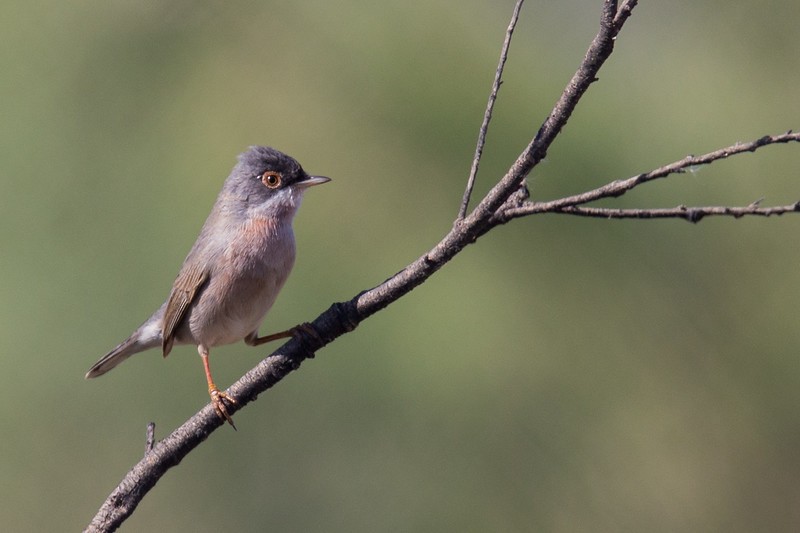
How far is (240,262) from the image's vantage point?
145 inches

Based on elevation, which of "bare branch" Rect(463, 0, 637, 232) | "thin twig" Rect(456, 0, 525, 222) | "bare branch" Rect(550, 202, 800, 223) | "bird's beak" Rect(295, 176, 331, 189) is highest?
"bird's beak" Rect(295, 176, 331, 189)

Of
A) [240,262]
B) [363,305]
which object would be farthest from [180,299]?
[363,305]

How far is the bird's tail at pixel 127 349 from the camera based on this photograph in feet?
14.3

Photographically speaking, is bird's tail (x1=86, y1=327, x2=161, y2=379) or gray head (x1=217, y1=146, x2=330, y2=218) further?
bird's tail (x1=86, y1=327, x2=161, y2=379)

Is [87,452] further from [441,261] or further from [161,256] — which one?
[441,261]

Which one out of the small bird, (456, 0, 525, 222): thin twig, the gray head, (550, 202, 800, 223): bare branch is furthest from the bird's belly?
(550, 202, 800, 223): bare branch

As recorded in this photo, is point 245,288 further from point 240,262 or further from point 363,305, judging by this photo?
point 363,305

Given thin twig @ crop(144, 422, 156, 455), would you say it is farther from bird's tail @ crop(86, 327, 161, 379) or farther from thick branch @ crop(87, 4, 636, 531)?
bird's tail @ crop(86, 327, 161, 379)

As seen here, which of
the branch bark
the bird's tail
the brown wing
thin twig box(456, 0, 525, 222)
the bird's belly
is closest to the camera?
the branch bark

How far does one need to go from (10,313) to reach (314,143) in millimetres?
2651

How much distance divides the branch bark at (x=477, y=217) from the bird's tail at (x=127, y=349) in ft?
6.16

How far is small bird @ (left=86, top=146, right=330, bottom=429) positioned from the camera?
3662mm

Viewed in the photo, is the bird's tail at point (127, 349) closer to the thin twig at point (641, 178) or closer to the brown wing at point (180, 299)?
the brown wing at point (180, 299)

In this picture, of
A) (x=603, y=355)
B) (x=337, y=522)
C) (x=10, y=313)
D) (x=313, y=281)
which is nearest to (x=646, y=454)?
(x=603, y=355)
